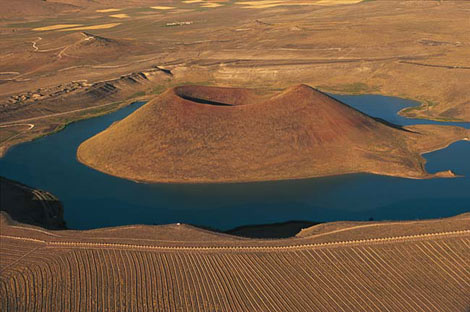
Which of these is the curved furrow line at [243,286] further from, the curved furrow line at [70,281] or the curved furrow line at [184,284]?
the curved furrow line at [70,281]

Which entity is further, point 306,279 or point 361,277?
point 306,279

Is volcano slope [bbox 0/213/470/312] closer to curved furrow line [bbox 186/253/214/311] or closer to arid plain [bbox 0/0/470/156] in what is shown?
curved furrow line [bbox 186/253/214/311]

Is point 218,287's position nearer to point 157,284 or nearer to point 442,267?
point 157,284

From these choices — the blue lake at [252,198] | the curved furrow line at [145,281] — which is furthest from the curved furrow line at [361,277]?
the curved furrow line at [145,281]

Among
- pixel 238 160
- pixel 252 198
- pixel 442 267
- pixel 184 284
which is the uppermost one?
pixel 238 160

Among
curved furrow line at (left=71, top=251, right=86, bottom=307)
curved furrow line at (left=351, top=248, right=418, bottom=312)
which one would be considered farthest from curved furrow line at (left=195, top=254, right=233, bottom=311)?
curved furrow line at (left=351, top=248, right=418, bottom=312)

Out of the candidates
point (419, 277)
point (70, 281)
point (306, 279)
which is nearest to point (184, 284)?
point (70, 281)

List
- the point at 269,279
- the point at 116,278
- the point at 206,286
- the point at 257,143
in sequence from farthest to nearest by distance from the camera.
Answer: the point at 257,143 → the point at 116,278 → the point at 269,279 → the point at 206,286

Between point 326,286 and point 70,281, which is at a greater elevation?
point 70,281
